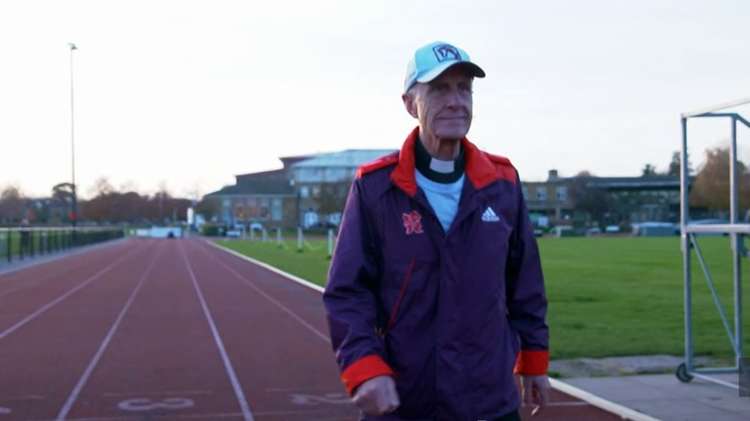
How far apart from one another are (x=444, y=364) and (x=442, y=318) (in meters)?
0.15

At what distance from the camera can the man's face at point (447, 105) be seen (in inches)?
143

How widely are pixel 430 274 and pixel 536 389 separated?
73 cm

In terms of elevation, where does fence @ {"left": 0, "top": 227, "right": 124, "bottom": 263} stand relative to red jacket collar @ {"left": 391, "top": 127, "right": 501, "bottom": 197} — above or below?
below

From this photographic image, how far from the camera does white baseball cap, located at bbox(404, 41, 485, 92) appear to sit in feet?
11.7

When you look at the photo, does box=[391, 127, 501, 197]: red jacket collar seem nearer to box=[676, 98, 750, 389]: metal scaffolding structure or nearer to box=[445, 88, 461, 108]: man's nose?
box=[445, 88, 461, 108]: man's nose

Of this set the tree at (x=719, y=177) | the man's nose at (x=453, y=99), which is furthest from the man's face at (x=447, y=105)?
the tree at (x=719, y=177)

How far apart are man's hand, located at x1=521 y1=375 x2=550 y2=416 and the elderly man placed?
145mm

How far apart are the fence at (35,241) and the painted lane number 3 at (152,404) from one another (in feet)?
111

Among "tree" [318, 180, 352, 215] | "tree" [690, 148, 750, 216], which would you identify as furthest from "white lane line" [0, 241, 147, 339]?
"tree" [318, 180, 352, 215]

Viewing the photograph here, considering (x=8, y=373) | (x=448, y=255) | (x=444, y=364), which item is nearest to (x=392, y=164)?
(x=448, y=255)

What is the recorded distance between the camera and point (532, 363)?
380 centimetres

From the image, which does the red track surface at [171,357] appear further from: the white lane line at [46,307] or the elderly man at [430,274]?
the elderly man at [430,274]

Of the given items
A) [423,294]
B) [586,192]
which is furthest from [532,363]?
[586,192]

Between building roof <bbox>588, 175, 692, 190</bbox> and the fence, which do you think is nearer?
the fence
